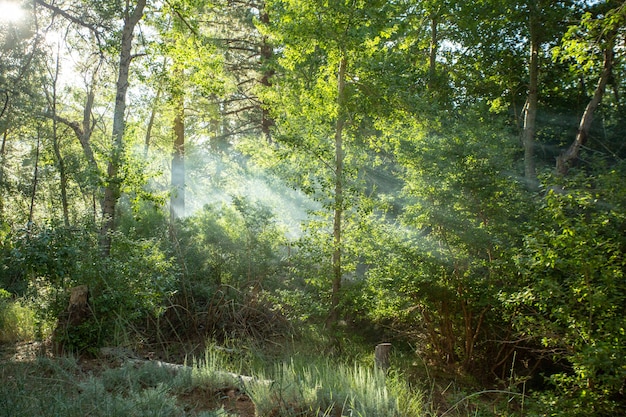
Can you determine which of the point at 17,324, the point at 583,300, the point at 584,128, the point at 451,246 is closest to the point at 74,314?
the point at 17,324

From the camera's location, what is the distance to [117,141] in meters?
8.64

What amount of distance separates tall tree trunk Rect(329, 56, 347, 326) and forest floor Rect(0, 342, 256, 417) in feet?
11.8

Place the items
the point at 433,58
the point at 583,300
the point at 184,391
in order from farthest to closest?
the point at 433,58 → the point at 583,300 → the point at 184,391

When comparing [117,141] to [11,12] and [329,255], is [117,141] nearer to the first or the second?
[329,255]

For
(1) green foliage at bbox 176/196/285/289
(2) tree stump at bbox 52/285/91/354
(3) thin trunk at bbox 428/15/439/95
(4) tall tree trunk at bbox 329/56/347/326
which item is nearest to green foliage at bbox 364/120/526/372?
(4) tall tree trunk at bbox 329/56/347/326

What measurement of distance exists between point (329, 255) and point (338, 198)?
3.43 feet

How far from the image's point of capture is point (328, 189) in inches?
351

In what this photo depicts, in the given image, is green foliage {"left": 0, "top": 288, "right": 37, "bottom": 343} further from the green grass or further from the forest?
the green grass

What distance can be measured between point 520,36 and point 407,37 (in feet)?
11.1

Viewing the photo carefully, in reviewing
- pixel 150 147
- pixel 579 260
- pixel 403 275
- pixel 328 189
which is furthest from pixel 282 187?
pixel 579 260

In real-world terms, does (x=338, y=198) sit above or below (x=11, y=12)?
below

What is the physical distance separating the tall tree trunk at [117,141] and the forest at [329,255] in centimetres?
5

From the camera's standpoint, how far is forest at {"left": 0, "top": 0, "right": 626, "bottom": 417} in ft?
17.4

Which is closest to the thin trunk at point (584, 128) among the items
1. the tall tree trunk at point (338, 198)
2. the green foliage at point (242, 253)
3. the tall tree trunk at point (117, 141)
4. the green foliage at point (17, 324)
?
the tall tree trunk at point (338, 198)
